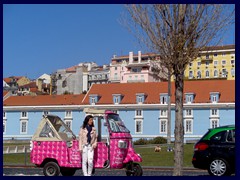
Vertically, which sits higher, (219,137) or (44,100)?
(44,100)

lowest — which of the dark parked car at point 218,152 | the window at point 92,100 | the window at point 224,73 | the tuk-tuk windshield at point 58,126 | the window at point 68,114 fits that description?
the dark parked car at point 218,152

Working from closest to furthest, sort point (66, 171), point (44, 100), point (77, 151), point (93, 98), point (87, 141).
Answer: point (87, 141) → point (77, 151) → point (66, 171) → point (93, 98) → point (44, 100)

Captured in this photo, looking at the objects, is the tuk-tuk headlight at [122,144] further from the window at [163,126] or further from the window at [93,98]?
the window at [93,98]

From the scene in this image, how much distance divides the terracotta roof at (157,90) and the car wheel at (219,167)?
5780 cm

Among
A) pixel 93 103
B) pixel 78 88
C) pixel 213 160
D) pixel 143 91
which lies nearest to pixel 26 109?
pixel 93 103

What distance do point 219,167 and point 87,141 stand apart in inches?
187

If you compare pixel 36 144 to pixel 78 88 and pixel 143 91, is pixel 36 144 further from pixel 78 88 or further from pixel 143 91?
pixel 78 88

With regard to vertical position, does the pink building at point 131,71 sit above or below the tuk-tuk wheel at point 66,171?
above

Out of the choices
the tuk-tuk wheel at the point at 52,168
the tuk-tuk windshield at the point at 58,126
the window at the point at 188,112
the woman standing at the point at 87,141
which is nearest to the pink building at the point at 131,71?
the window at the point at 188,112

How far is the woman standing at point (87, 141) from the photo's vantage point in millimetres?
12719

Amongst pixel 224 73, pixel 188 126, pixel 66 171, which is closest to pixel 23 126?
pixel 188 126

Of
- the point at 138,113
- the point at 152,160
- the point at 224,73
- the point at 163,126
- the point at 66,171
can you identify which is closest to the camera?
the point at 66,171

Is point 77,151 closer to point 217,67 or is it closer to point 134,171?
point 134,171

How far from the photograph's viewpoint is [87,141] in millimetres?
12766
